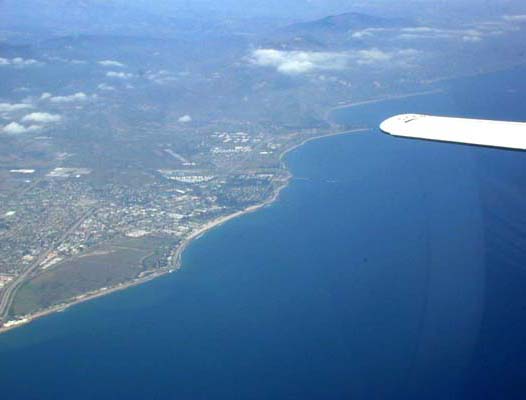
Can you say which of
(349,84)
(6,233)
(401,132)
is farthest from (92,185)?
(349,84)

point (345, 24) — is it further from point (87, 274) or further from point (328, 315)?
point (328, 315)

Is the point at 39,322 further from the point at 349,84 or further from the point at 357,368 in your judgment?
the point at 349,84

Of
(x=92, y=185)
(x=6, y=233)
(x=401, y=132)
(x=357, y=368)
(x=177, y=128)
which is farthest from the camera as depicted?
(x=177, y=128)

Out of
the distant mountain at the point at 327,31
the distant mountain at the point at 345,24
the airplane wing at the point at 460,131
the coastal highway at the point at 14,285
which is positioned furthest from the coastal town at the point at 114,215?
the distant mountain at the point at 345,24

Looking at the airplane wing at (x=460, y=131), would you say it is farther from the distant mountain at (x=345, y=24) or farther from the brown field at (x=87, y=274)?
the distant mountain at (x=345, y=24)

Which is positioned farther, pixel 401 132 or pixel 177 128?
pixel 177 128

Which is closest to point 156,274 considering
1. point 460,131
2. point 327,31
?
point 460,131

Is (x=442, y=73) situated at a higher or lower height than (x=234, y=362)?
higher

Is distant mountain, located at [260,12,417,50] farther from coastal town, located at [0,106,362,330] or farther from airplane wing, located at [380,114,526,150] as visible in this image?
airplane wing, located at [380,114,526,150]
